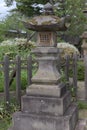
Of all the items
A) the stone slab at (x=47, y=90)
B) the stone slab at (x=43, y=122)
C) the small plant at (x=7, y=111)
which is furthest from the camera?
the small plant at (x=7, y=111)

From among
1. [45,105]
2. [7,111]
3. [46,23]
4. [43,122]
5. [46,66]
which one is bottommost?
[7,111]

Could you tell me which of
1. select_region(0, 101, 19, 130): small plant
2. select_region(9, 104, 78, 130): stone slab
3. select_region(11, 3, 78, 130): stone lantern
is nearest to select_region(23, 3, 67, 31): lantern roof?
select_region(11, 3, 78, 130): stone lantern

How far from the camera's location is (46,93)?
16.4 ft

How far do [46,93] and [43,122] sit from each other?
546mm

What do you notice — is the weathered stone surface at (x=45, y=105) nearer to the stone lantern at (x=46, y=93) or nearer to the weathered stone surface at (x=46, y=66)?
the stone lantern at (x=46, y=93)

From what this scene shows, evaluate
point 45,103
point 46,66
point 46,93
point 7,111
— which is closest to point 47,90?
point 46,93

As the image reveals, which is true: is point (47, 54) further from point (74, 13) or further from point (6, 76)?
point (74, 13)

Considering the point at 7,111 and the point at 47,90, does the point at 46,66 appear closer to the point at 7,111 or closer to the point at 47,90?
the point at 47,90

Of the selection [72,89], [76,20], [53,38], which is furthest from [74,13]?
[53,38]

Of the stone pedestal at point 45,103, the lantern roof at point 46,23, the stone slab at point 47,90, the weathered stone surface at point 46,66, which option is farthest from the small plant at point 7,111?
the lantern roof at point 46,23

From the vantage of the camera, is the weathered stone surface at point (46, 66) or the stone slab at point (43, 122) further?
the weathered stone surface at point (46, 66)

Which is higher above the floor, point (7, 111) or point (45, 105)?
point (45, 105)

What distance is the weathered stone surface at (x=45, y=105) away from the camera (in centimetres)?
488

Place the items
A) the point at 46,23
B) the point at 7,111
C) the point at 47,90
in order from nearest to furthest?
1. the point at 46,23
2. the point at 47,90
3. the point at 7,111
